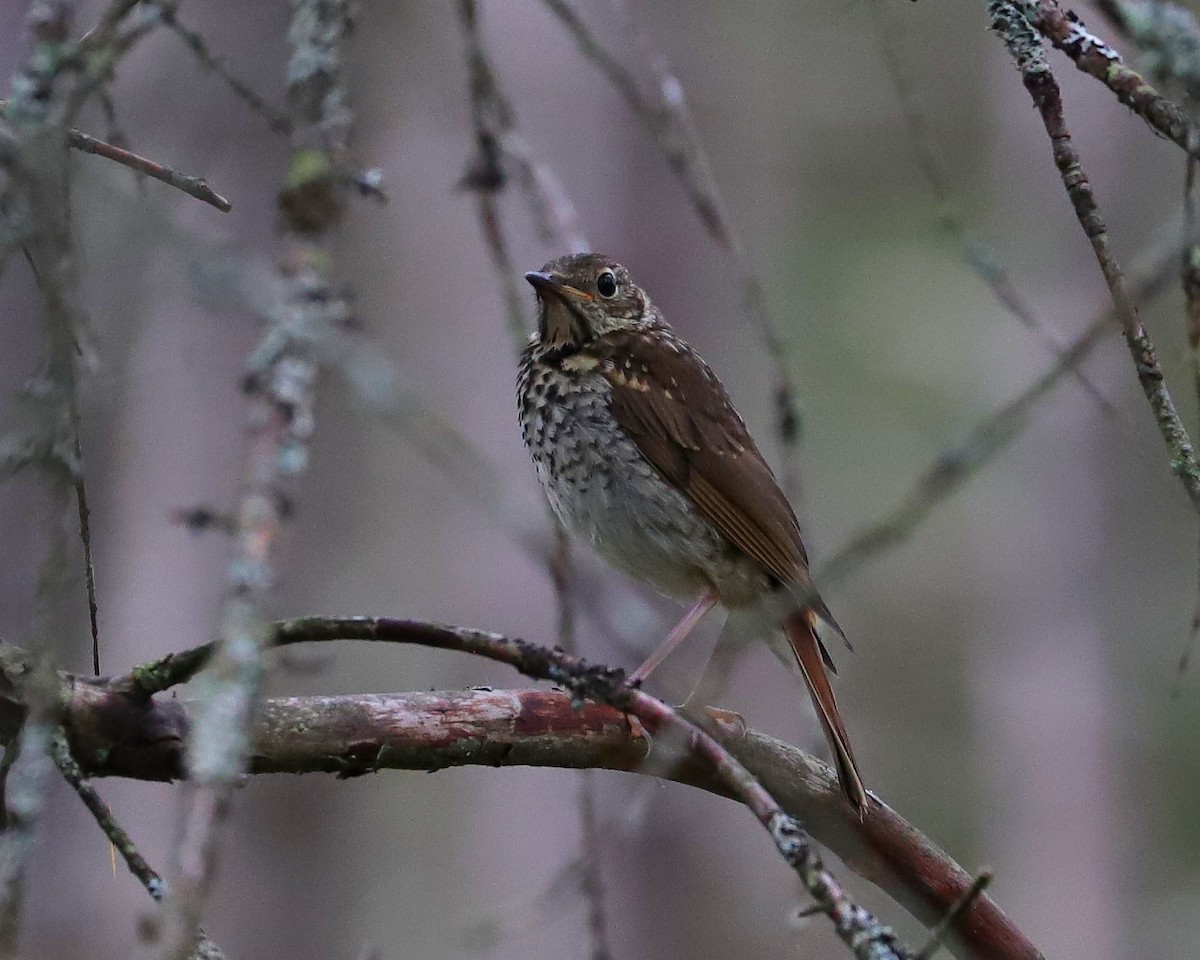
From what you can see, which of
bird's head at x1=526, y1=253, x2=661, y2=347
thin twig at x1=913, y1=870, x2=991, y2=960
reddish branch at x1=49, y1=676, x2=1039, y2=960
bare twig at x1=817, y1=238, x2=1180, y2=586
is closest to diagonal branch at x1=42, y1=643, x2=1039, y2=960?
reddish branch at x1=49, y1=676, x2=1039, y2=960

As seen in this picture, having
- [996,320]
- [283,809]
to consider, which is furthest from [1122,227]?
[283,809]

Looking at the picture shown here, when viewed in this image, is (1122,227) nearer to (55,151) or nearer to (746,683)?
(746,683)

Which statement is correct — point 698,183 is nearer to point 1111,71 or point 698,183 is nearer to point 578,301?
point 1111,71

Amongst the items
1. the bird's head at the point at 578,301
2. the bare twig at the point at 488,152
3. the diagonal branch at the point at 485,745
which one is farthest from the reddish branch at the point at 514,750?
the bird's head at the point at 578,301

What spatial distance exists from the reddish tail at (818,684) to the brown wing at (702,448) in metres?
0.20

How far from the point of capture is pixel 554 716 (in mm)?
2512

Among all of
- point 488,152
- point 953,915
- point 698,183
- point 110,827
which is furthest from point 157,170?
point 953,915

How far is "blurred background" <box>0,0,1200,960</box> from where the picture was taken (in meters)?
6.77

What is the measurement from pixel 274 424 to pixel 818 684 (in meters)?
1.99

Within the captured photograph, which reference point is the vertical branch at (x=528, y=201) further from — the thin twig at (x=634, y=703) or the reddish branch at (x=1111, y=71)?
the reddish branch at (x=1111, y=71)

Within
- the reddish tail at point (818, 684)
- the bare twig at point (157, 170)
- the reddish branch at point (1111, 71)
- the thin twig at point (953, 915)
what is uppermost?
the reddish branch at point (1111, 71)

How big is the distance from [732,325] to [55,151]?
7339 mm

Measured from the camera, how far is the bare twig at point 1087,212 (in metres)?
1.85

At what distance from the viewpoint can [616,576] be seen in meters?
4.46
